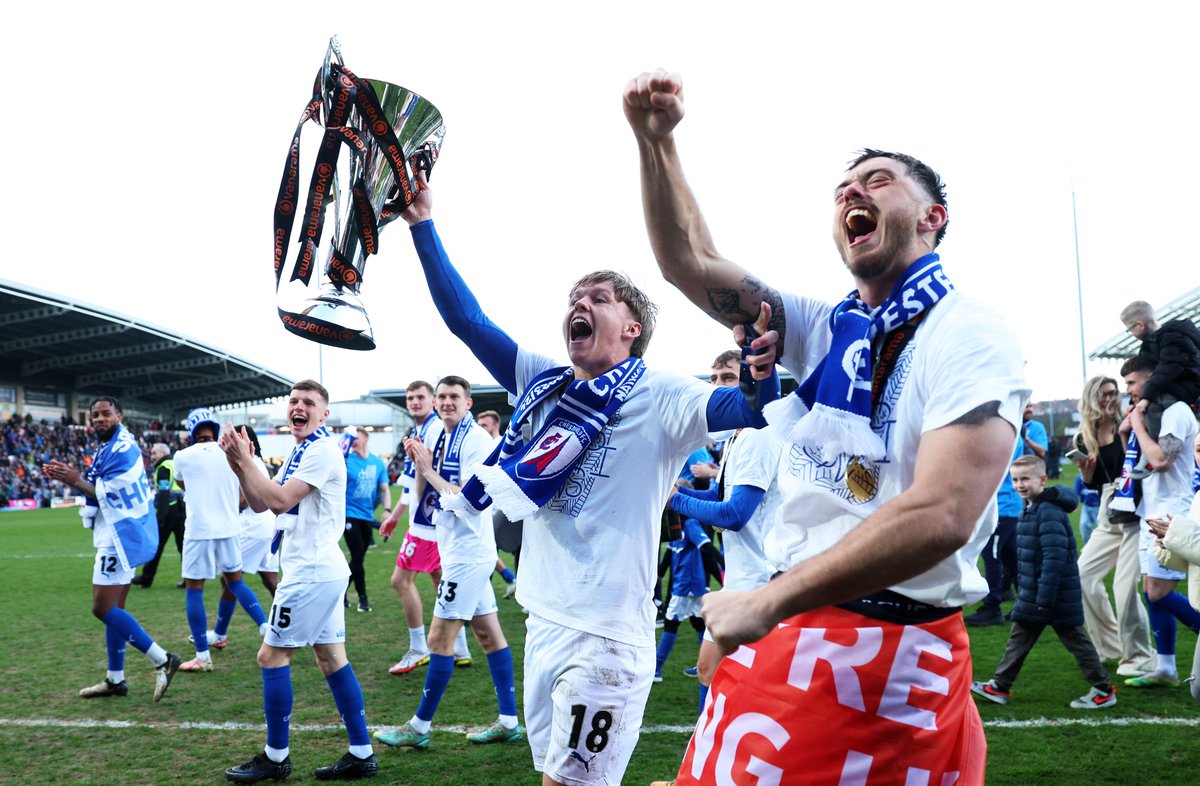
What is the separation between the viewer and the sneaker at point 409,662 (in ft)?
24.0

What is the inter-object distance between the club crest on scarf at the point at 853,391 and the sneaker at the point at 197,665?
7024 millimetres

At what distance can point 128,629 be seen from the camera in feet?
21.9

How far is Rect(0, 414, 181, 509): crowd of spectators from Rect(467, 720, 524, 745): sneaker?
2981 centimetres

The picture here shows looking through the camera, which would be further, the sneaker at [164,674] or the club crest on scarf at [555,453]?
the sneaker at [164,674]

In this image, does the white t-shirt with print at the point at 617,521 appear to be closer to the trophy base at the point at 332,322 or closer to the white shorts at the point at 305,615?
the trophy base at the point at 332,322

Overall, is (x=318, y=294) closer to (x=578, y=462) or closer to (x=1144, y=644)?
(x=578, y=462)

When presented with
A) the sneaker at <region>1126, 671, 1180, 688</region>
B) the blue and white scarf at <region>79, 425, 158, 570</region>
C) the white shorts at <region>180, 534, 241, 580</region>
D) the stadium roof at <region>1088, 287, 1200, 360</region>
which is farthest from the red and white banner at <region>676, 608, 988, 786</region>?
the stadium roof at <region>1088, 287, 1200, 360</region>

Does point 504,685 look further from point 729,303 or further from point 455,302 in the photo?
point 729,303

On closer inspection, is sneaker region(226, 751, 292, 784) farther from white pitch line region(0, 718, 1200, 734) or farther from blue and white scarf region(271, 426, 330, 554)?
blue and white scarf region(271, 426, 330, 554)

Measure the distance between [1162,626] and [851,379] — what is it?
5775mm

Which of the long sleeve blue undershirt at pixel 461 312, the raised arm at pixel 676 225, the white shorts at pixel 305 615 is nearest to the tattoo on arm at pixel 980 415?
the raised arm at pixel 676 225

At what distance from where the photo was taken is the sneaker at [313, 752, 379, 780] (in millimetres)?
4848

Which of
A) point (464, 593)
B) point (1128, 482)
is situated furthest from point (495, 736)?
point (1128, 482)

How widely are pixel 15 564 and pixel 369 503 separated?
8135 mm
